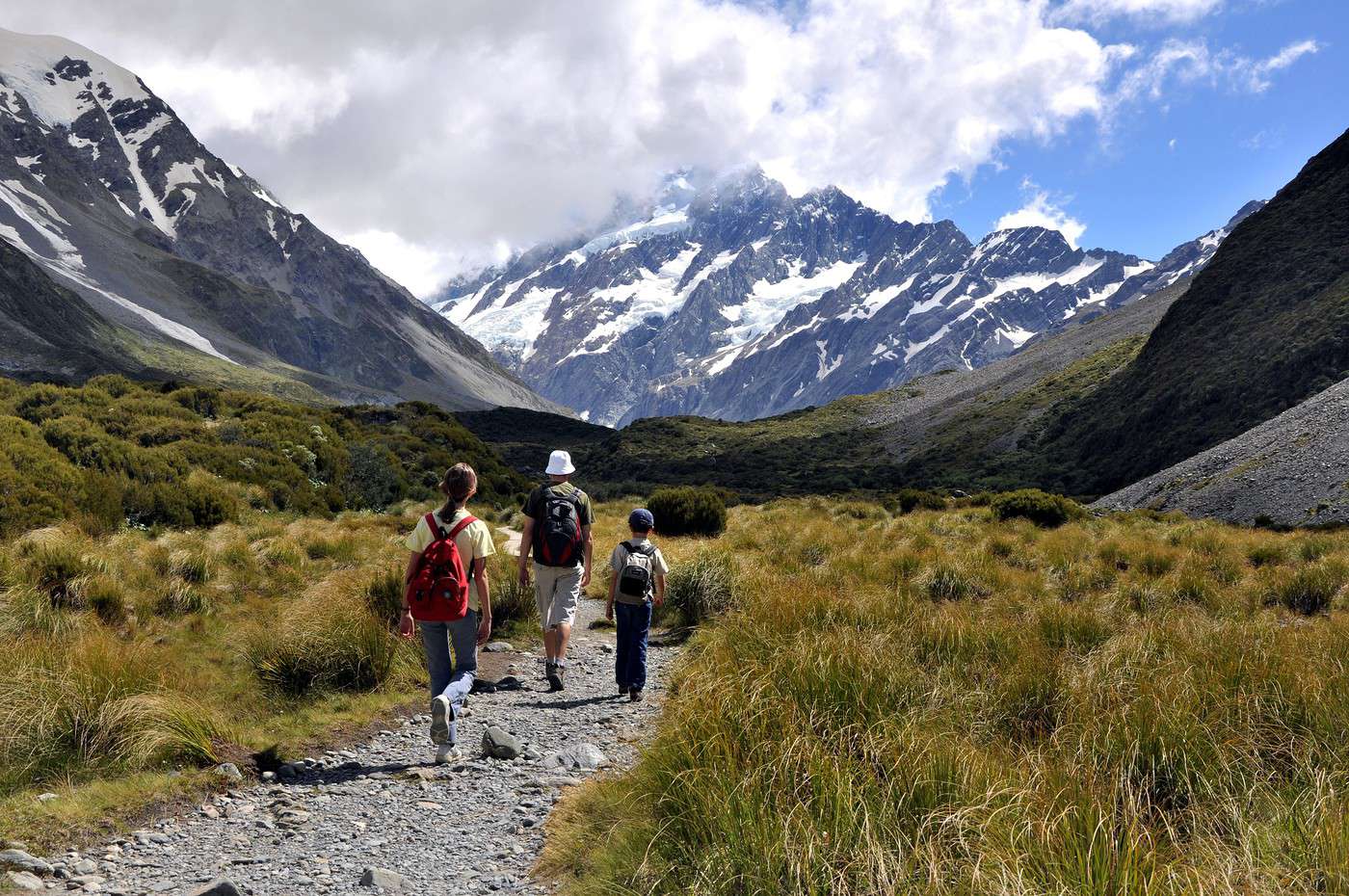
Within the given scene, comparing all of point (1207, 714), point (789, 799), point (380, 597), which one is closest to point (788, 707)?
point (789, 799)

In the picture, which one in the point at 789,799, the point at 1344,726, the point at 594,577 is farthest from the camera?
the point at 594,577

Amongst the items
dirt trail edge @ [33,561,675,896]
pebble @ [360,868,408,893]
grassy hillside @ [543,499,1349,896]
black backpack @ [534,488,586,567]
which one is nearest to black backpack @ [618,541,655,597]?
black backpack @ [534,488,586,567]

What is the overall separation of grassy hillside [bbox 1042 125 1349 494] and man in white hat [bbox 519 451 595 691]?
55893mm

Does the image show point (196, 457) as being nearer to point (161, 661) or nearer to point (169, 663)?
point (169, 663)

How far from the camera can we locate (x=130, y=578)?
31.7ft

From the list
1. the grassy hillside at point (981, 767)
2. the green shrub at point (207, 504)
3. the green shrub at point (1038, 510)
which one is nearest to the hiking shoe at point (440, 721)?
the grassy hillside at point (981, 767)

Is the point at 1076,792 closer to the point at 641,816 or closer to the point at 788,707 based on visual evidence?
the point at 788,707

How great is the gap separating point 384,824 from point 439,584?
1738 mm

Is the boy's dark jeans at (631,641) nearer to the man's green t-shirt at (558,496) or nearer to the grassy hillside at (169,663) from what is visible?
the man's green t-shirt at (558,496)

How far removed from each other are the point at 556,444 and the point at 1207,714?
13628cm

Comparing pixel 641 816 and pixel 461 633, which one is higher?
pixel 461 633

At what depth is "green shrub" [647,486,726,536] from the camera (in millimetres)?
19625

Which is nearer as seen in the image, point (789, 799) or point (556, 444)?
point (789, 799)

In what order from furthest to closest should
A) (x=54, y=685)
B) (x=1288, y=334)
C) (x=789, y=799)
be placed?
(x=1288, y=334)
(x=54, y=685)
(x=789, y=799)
